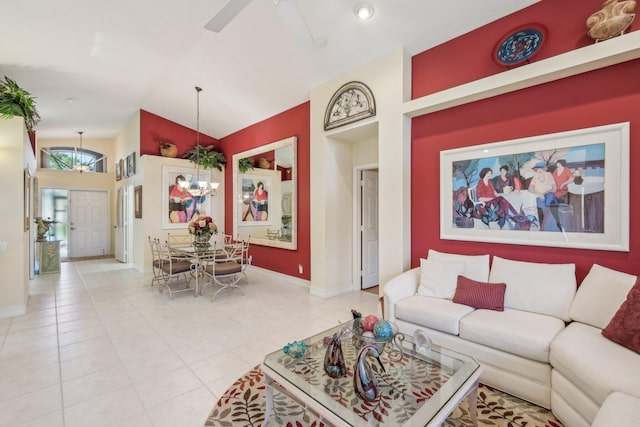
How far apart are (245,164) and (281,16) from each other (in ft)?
15.1

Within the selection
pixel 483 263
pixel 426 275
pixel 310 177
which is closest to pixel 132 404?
pixel 426 275

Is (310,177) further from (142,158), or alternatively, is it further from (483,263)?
(142,158)

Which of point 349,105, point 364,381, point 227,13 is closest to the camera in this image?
point 364,381

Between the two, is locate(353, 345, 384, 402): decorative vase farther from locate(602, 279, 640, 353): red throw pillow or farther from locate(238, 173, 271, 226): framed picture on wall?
locate(238, 173, 271, 226): framed picture on wall

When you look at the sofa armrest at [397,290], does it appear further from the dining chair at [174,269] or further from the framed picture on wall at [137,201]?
the framed picture on wall at [137,201]

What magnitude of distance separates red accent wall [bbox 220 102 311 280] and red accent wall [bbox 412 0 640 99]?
2.19 meters

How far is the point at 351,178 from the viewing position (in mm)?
5004

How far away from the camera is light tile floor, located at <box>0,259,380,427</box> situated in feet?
6.76

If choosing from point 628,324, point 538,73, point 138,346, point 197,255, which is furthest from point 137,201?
point 628,324

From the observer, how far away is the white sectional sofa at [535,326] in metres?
1.65

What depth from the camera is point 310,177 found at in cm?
489

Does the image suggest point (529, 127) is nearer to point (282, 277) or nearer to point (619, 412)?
point (619, 412)

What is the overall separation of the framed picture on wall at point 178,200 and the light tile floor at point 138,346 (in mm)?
1947

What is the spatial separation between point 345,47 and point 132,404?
4.09m
